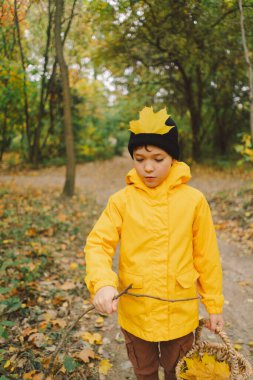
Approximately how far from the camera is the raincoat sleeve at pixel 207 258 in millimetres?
2105

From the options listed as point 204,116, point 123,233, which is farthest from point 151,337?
point 204,116

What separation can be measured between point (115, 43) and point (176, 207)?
916 cm

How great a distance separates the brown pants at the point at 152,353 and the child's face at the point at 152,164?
3.38ft

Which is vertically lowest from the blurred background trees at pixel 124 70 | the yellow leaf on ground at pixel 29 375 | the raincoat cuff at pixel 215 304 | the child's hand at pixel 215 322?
the yellow leaf on ground at pixel 29 375

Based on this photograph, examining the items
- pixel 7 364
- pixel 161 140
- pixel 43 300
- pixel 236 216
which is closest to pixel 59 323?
pixel 43 300

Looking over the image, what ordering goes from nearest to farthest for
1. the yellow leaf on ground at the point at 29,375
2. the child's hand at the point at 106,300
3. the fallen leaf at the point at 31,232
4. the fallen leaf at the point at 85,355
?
the child's hand at the point at 106,300
the yellow leaf on ground at the point at 29,375
the fallen leaf at the point at 85,355
the fallen leaf at the point at 31,232

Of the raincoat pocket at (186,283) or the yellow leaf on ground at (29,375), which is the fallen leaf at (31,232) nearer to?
the yellow leaf on ground at (29,375)

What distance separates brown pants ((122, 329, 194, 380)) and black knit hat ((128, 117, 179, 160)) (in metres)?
1.20

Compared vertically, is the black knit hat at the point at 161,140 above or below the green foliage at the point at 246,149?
above

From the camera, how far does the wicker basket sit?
6.47 feet

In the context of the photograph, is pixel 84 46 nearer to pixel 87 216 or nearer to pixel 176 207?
pixel 87 216

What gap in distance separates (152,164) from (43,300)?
8.31ft

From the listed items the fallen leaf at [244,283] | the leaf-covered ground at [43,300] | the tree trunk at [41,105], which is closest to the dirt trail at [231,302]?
the fallen leaf at [244,283]

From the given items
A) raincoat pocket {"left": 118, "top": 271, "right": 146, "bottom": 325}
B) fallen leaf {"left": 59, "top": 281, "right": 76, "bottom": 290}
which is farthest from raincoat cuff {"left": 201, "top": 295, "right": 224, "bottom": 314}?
fallen leaf {"left": 59, "top": 281, "right": 76, "bottom": 290}
